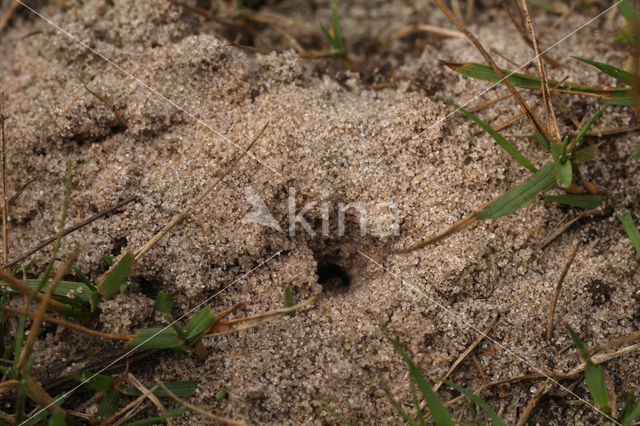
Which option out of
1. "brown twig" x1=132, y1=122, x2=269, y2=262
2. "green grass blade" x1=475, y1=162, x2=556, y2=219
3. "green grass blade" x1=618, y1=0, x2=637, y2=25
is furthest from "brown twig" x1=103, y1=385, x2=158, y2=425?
"green grass blade" x1=618, y1=0, x2=637, y2=25

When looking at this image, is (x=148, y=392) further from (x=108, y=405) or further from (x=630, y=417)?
(x=630, y=417)

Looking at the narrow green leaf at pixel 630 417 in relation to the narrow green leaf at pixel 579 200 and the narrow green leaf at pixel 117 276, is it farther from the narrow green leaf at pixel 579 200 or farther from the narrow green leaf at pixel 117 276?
the narrow green leaf at pixel 117 276

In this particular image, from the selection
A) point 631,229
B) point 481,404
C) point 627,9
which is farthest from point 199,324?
point 627,9

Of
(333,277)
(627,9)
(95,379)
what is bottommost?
(95,379)

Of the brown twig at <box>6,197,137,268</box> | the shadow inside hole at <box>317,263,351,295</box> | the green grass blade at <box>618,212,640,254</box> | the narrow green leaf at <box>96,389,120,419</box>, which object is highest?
the green grass blade at <box>618,212,640,254</box>

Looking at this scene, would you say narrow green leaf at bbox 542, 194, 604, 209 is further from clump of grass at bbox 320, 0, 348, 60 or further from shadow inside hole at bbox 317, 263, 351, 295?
clump of grass at bbox 320, 0, 348, 60

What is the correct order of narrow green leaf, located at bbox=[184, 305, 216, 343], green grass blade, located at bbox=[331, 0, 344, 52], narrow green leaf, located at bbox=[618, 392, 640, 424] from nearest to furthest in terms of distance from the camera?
1. narrow green leaf, located at bbox=[618, 392, 640, 424]
2. narrow green leaf, located at bbox=[184, 305, 216, 343]
3. green grass blade, located at bbox=[331, 0, 344, 52]

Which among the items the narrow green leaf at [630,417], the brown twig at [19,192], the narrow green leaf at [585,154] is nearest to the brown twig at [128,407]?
the brown twig at [19,192]
